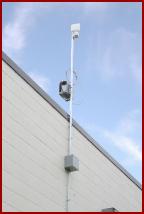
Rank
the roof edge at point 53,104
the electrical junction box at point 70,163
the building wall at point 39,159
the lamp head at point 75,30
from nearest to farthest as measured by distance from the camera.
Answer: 1. the building wall at point 39,159
2. the roof edge at point 53,104
3. the electrical junction box at point 70,163
4. the lamp head at point 75,30

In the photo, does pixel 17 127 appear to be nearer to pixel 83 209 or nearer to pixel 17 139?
pixel 17 139

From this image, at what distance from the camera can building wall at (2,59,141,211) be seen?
10.2 metres

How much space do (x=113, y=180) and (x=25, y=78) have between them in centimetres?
496

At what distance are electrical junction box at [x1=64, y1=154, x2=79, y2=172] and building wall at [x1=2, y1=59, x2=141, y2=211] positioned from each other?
0.34 ft

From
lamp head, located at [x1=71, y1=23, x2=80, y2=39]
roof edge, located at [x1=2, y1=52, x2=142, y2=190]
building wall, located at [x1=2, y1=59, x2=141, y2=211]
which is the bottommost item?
building wall, located at [x1=2, y1=59, x2=141, y2=211]

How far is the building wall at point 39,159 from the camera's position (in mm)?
10188

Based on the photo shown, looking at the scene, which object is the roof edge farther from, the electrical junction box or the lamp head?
the lamp head

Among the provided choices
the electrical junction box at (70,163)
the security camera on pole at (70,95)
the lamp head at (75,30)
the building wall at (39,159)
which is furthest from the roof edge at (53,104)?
the lamp head at (75,30)

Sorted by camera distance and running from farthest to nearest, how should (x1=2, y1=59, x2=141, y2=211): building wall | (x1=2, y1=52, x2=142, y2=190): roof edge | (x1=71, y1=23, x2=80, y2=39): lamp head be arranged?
(x1=71, y1=23, x2=80, y2=39): lamp head → (x1=2, y1=52, x2=142, y2=190): roof edge → (x1=2, y1=59, x2=141, y2=211): building wall

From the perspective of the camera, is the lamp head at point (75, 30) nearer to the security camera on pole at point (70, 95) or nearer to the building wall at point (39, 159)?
the security camera on pole at point (70, 95)

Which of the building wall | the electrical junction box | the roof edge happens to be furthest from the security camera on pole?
the roof edge

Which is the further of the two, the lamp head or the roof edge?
the lamp head

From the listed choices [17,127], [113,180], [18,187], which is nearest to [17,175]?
[18,187]

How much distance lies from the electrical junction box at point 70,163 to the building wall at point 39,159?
4.1 inches
